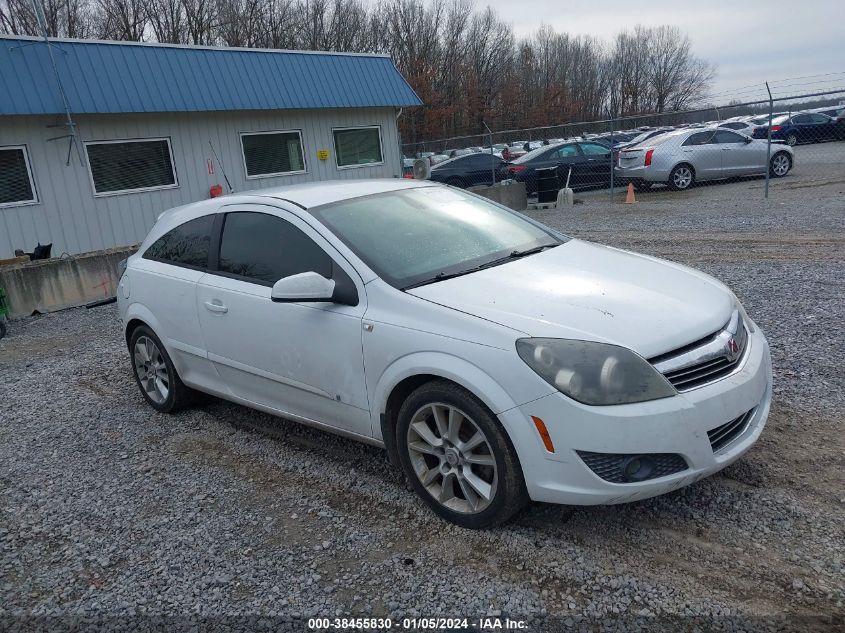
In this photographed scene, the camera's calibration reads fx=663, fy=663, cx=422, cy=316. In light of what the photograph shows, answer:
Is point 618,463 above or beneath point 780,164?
above

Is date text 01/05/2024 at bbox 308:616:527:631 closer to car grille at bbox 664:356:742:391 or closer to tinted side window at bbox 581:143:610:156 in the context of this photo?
car grille at bbox 664:356:742:391

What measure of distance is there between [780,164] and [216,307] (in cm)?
1720

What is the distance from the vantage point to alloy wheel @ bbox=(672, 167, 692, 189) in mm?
16609

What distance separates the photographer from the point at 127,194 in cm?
1207

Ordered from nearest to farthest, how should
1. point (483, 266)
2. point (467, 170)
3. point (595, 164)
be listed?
point (483, 266), point (595, 164), point (467, 170)

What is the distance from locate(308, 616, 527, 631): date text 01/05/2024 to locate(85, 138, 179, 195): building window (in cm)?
1107

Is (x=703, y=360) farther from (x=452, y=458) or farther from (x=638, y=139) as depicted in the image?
(x=638, y=139)

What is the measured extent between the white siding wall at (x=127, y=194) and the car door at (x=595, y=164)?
742 cm

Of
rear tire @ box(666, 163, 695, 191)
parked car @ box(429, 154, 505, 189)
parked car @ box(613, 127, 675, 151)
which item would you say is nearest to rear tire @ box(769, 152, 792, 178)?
rear tire @ box(666, 163, 695, 191)

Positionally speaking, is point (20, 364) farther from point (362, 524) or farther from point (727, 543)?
point (727, 543)

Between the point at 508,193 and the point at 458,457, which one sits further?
the point at 508,193

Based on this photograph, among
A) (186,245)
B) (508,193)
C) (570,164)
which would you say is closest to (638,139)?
(570,164)

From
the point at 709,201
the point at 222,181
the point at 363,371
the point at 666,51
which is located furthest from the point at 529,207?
the point at 666,51

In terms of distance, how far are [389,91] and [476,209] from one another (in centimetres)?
1196
